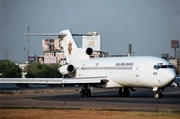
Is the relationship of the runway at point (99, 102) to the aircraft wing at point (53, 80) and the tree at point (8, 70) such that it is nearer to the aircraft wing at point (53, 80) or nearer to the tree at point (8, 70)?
the aircraft wing at point (53, 80)

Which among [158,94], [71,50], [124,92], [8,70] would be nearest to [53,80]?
[124,92]

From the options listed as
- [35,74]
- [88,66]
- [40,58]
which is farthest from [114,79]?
[40,58]

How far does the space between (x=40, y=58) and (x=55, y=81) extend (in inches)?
5550

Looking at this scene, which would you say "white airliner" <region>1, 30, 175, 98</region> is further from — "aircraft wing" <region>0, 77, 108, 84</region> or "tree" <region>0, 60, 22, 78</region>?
"tree" <region>0, 60, 22, 78</region>

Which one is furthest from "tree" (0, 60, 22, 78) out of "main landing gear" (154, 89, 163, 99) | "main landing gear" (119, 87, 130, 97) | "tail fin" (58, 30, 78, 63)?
"main landing gear" (154, 89, 163, 99)

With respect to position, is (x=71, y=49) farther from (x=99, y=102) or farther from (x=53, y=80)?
(x=99, y=102)

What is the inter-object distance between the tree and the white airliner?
2821 cm

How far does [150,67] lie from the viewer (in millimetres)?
42594

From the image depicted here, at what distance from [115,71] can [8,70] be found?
43.7 meters

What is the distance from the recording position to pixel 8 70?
87.4 meters

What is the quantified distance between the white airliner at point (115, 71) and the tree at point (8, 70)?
92.5 ft

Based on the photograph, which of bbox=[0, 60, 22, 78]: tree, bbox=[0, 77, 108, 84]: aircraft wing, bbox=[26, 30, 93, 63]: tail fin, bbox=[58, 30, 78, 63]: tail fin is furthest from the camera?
bbox=[0, 60, 22, 78]: tree

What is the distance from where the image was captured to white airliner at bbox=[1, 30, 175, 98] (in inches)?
1647

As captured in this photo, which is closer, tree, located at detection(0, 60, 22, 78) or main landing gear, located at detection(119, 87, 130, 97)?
main landing gear, located at detection(119, 87, 130, 97)
